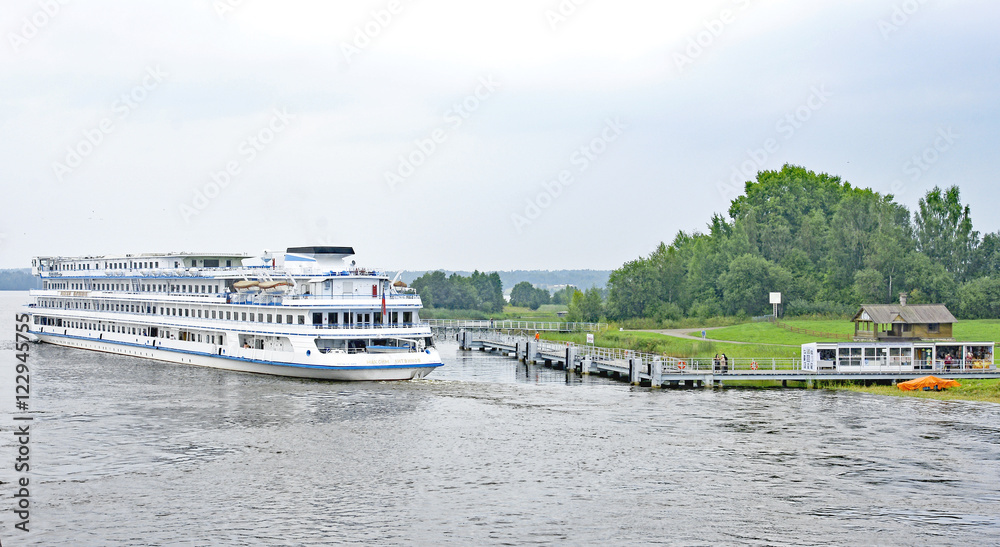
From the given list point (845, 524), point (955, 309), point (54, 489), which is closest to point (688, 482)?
point (845, 524)

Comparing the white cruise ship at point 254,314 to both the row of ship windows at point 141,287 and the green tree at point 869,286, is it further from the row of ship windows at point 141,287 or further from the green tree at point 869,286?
the green tree at point 869,286

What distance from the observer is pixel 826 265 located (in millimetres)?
121188

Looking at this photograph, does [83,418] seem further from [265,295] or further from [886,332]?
[886,332]

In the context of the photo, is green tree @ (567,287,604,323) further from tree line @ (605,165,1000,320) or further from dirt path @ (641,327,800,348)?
dirt path @ (641,327,800,348)

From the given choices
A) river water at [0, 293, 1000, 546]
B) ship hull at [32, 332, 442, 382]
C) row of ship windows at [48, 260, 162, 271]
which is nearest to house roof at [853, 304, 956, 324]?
river water at [0, 293, 1000, 546]

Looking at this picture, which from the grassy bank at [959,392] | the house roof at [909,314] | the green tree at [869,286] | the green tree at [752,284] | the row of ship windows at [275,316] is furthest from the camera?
the green tree at [752,284]

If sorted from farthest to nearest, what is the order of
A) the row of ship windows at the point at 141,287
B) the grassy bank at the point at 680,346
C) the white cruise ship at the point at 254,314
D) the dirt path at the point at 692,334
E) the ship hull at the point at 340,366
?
the dirt path at the point at 692,334
the row of ship windows at the point at 141,287
the grassy bank at the point at 680,346
the white cruise ship at the point at 254,314
the ship hull at the point at 340,366

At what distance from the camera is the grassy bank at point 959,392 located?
55.7 m

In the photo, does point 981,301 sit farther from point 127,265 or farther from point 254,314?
point 127,265

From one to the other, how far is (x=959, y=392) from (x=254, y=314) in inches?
1834

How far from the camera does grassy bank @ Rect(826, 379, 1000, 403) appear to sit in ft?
183

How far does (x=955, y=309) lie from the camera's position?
103562 millimetres

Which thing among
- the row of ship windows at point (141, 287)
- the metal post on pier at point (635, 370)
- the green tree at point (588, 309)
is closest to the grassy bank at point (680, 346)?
the metal post on pier at point (635, 370)

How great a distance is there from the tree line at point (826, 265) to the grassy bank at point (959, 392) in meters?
46.9
